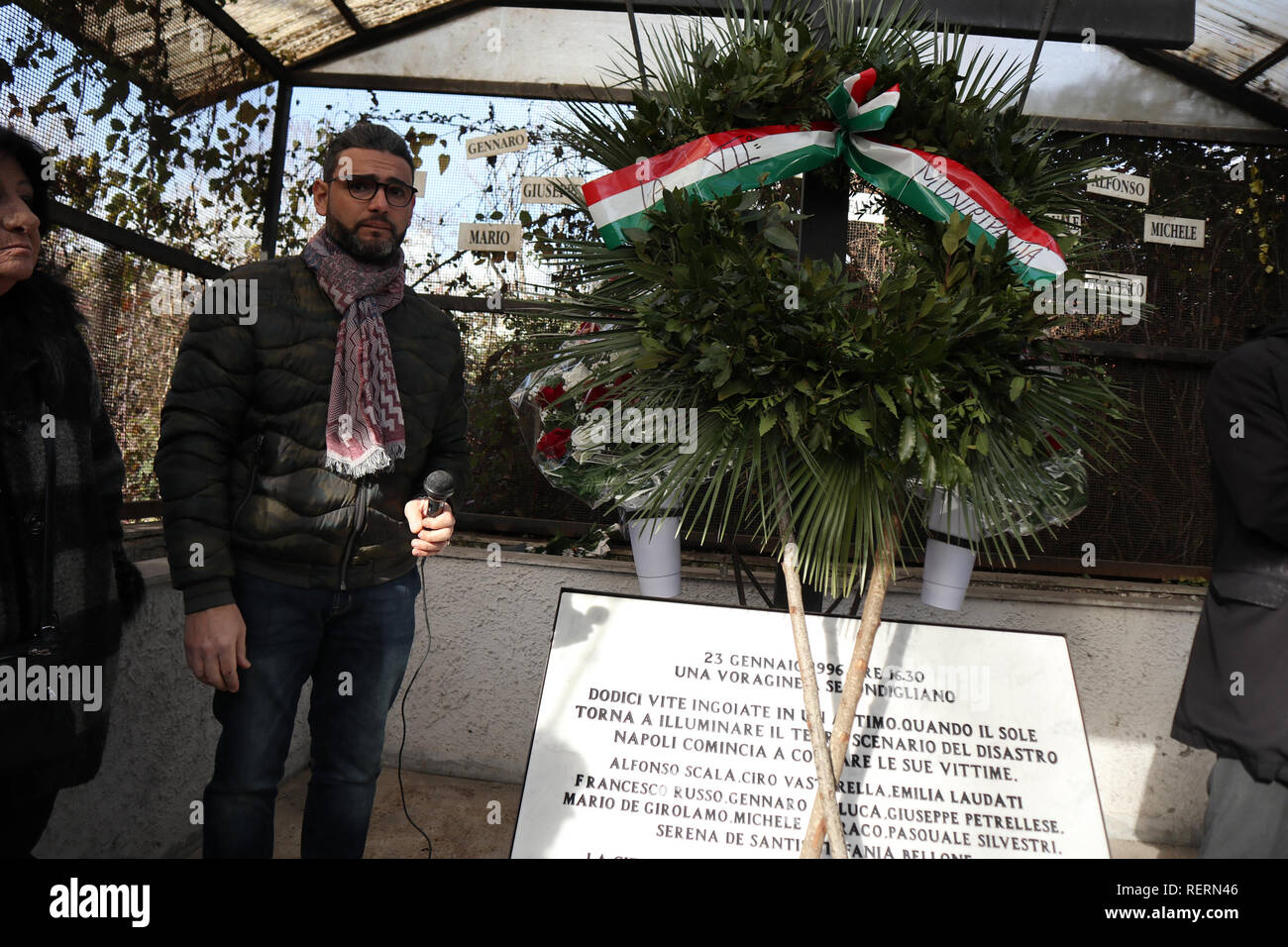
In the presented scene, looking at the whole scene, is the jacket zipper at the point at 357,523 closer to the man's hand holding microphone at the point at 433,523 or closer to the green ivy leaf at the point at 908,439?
the man's hand holding microphone at the point at 433,523

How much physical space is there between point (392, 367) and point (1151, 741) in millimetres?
3103

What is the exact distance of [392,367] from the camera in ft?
→ 6.39

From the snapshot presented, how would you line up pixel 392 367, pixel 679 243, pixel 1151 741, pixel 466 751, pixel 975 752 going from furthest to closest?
pixel 466 751 < pixel 1151 741 < pixel 392 367 < pixel 975 752 < pixel 679 243

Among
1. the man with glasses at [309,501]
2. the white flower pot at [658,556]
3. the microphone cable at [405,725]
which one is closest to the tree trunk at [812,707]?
the white flower pot at [658,556]

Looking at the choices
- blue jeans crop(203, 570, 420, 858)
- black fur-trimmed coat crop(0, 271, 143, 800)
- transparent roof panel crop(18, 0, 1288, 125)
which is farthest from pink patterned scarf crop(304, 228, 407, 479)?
transparent roof panel crop(18, 0, 1288, 125)

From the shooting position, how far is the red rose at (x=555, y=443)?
7.08ft

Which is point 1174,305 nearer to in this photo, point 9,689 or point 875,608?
point 875,608

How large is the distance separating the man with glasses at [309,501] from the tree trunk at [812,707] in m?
0.76

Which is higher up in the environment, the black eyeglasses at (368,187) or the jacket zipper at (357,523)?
the black eyeglasses at (368,187)

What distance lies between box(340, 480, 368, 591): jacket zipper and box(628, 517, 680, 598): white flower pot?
24.1 inches

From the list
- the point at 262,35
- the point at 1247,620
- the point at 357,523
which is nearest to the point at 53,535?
the point at 357,523

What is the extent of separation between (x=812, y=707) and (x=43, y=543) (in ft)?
4.83
